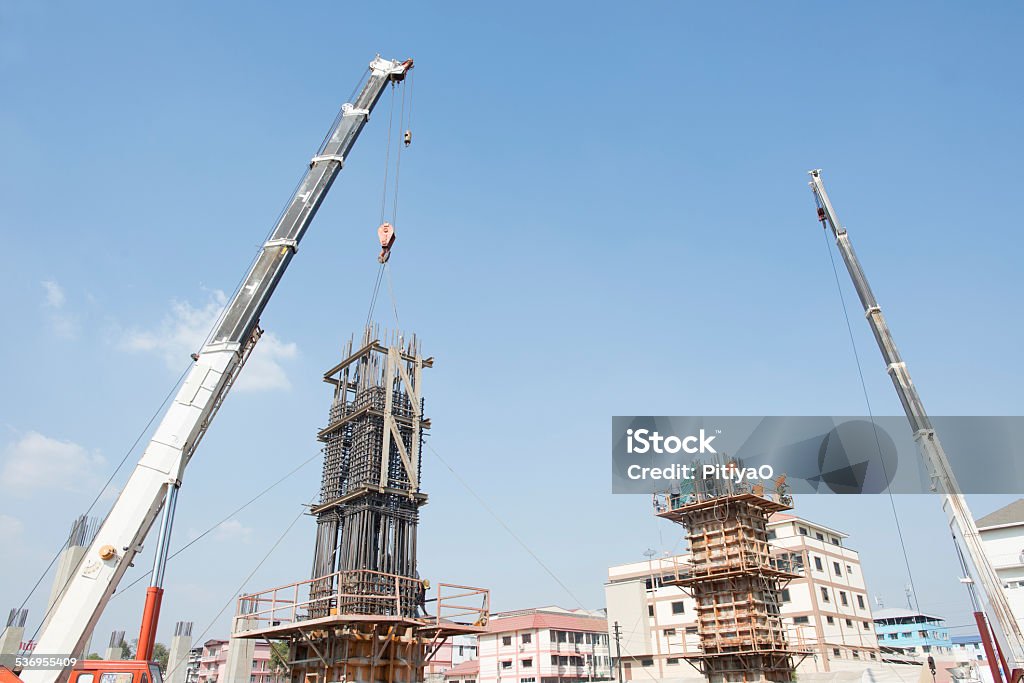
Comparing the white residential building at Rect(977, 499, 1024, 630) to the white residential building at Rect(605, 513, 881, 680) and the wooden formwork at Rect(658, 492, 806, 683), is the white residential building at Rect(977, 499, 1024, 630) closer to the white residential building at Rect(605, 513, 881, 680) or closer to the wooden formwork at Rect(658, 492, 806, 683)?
the white residential building at Rect(605, 513, 881, 680)

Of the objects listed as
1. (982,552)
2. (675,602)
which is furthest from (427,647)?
(675,602)

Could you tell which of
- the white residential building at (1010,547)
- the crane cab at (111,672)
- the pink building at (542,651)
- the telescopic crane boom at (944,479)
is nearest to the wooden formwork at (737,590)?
the telescopic crane boom at (944,479)

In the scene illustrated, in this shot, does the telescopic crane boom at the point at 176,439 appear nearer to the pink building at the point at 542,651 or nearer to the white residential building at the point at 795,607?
the white residential building at the point at 795,607

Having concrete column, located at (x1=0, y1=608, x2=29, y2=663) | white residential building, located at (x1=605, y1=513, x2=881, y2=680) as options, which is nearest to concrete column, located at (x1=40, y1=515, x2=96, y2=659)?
concrete column, located at (x1=0, y1=608, x2=29, y2=663)

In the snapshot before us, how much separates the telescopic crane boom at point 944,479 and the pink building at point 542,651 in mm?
48653

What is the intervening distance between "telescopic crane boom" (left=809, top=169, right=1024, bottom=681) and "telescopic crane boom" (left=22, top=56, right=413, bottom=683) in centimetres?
2435

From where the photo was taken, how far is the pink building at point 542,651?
71562mm

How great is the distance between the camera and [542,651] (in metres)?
71.6

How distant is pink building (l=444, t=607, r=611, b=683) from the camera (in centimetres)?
7156

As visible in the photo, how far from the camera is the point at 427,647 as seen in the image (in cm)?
2689

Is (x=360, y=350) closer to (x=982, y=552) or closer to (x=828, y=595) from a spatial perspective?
(x=982, y=552)

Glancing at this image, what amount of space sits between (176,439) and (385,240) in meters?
12.9

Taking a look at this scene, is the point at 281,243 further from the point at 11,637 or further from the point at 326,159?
the point at 11,637

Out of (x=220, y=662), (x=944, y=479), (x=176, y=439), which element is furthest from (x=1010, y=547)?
(x=220, y=662)
